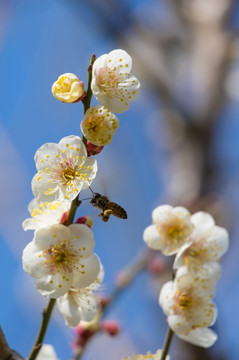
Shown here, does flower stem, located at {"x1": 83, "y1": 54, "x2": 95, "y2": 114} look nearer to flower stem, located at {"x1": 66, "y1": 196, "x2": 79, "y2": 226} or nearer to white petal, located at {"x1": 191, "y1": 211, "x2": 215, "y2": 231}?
flower stem, located at {"x1": 66, "y1": 196, "x2": 79, "y2": 226}

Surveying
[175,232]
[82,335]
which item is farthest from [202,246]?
[82,335]

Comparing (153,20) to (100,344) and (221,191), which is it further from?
(100,344)

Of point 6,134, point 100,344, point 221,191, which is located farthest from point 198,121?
point 100,344

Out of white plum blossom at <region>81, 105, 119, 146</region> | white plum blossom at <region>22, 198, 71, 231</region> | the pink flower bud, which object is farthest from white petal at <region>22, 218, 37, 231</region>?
the pink flower bud

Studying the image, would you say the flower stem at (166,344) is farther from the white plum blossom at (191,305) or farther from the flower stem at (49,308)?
the flower stem at (49,308)

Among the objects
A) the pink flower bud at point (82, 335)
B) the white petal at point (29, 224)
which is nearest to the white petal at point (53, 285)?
the white petal at point (29, 224)

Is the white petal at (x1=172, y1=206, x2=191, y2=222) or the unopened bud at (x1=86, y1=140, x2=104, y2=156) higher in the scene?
the unopened bud at (x1=86, y1=140, x2=104, y2=156)
